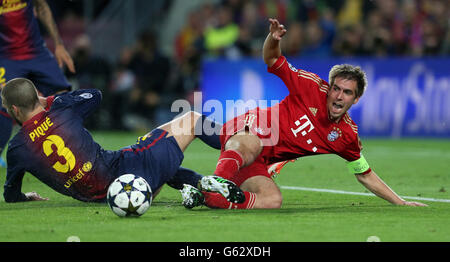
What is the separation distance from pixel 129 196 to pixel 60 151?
0.87m

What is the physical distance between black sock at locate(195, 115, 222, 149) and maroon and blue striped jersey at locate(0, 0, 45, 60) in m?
2.89

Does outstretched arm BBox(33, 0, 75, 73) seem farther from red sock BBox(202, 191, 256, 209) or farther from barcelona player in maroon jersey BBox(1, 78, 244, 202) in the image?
red sock BBox(202, 191, 256, 209)

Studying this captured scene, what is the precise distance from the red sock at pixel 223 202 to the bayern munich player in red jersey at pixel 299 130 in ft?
0.43

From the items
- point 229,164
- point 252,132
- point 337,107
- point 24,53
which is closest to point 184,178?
point 252,132

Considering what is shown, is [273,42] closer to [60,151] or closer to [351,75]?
[351,75]

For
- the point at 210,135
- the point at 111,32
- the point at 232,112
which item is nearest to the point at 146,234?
the point at 210,135

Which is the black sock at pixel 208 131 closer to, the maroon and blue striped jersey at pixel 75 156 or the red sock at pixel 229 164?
the maroon and blue striped jersey at pixel 75 156

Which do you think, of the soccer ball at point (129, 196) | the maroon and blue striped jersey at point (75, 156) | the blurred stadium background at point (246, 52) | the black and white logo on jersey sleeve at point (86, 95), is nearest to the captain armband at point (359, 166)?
the maroon and blue striped jersey at point (75, 156)

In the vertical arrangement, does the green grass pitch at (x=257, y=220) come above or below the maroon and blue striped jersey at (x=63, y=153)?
below

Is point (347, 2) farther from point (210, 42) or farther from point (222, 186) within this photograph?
point (222, 186)

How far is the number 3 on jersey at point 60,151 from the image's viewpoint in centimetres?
725

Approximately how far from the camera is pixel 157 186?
7.63m

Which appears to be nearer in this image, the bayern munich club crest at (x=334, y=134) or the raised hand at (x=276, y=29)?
the raised hand at (x=276, y=29)
